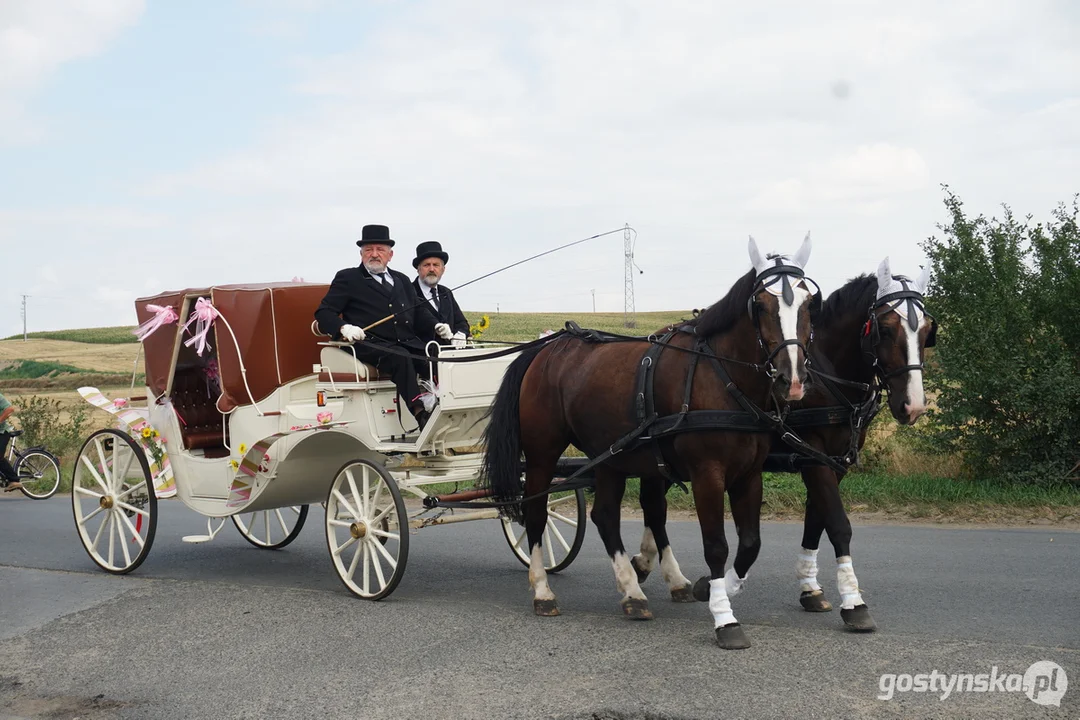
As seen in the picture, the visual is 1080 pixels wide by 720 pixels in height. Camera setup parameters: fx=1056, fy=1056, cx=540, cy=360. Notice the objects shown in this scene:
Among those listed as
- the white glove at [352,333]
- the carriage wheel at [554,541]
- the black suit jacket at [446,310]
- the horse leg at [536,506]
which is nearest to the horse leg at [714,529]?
the horse leg at [536,506]

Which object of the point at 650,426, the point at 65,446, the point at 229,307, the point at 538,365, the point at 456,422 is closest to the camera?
the point at 650,426

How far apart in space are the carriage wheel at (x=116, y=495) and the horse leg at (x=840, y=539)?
16.5 feet

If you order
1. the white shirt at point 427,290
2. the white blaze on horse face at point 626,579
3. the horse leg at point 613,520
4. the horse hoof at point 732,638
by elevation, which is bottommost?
the horse hoof at point 732,638

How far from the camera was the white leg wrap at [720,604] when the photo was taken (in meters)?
5.41

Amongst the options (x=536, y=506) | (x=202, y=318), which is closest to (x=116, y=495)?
(x=202, y=318)

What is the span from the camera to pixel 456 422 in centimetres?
746

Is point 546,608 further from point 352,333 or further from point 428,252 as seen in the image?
point 428,252

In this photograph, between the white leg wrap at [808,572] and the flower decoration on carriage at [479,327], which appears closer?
the white leg wrap at [808,572]

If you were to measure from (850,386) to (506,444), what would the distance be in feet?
7.19

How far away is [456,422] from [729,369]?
7.91ft

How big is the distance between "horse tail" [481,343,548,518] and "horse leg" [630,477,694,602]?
85 cm

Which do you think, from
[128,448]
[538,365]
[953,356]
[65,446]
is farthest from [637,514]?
[65,446]

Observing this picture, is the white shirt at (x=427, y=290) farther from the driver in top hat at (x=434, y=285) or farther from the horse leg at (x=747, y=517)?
the horse leg at (x=747, y=517)

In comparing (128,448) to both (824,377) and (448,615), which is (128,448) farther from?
(824,377)
